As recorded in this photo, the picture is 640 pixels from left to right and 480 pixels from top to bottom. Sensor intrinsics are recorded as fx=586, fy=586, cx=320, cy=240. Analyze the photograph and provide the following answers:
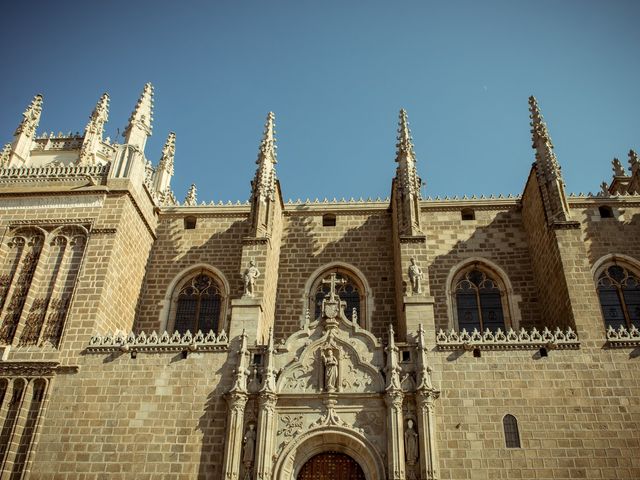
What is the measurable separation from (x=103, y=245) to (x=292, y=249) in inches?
245

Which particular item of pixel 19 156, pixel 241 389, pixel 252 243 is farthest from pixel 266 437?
pixel 19 156

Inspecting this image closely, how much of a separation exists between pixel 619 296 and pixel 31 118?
27.4 meters

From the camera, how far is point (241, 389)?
14.9 metres

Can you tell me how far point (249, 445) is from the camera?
1430cm

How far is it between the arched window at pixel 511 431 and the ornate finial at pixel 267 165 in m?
9.64

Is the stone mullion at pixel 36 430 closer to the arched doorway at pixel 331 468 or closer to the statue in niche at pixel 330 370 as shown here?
the arched doorway at pixel 331 468

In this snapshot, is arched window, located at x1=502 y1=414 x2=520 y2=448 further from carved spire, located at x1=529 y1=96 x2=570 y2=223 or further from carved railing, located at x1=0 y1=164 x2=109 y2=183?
carved railing, located at x1=0 y1=164 x2=109 y2=183

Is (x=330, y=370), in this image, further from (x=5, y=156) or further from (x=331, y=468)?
(x=5, y=156)

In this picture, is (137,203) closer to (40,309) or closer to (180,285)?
(180,285)

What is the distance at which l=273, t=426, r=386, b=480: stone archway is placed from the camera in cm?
1406

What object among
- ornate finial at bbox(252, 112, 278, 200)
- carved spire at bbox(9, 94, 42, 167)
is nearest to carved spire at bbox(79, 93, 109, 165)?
carved spire at bbox(9, 94, 42, 167)

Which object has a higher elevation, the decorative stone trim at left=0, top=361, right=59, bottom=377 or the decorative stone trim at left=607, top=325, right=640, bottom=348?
the decorative stone trim at left=607, top=325, right=640, bottom=348

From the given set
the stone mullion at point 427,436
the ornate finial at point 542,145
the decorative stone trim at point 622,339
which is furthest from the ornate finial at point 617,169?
the stone mullion at point 427,436

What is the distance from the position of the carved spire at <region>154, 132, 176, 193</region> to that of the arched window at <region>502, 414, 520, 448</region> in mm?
18039
